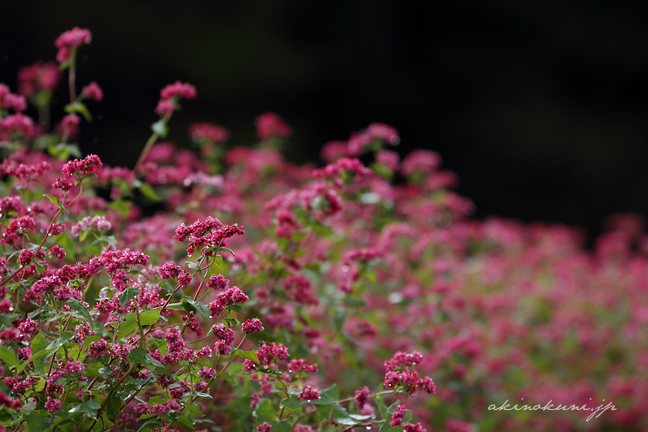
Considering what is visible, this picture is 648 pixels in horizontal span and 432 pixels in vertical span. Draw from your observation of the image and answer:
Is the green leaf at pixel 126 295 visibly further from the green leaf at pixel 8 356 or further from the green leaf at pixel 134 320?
the green leaf at pixel 8 356

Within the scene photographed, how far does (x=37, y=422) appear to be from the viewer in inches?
40.2

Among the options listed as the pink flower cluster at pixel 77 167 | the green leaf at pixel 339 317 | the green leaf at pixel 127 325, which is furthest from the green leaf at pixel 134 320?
the green leaf at pixel 339 317

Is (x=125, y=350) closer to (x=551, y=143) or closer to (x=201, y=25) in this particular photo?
(x=201, y=25)

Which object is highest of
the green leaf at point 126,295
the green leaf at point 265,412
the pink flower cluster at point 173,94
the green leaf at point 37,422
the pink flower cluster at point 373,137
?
the pink flower cluster at point 373,137

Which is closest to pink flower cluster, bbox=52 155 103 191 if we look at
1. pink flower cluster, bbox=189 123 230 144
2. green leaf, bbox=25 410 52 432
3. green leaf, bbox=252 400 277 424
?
green leaf, bbox=25 410 52 432

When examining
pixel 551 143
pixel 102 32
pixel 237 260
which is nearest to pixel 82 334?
pixel 237 260

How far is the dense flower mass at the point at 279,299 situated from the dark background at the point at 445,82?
2.04 meters

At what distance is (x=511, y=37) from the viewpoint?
7062mm

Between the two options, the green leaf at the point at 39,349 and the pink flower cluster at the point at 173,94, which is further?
the pink flower cluster at the point at 173,94

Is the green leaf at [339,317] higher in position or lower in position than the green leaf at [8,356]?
higher

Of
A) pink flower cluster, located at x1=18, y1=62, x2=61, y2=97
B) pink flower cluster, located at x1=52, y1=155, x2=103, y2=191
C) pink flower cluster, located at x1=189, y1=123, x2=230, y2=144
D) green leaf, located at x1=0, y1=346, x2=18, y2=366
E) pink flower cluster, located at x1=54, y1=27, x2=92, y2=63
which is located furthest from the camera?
pink flower cluster, located at x1=189, y1=123, x2=230, y2=144

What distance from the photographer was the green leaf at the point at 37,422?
1.02m

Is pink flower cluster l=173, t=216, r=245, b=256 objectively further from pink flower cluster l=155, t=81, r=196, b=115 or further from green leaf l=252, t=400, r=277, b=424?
pink flower cluster l=155, t=81, r=196, b=115

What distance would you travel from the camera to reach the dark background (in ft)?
17.2
